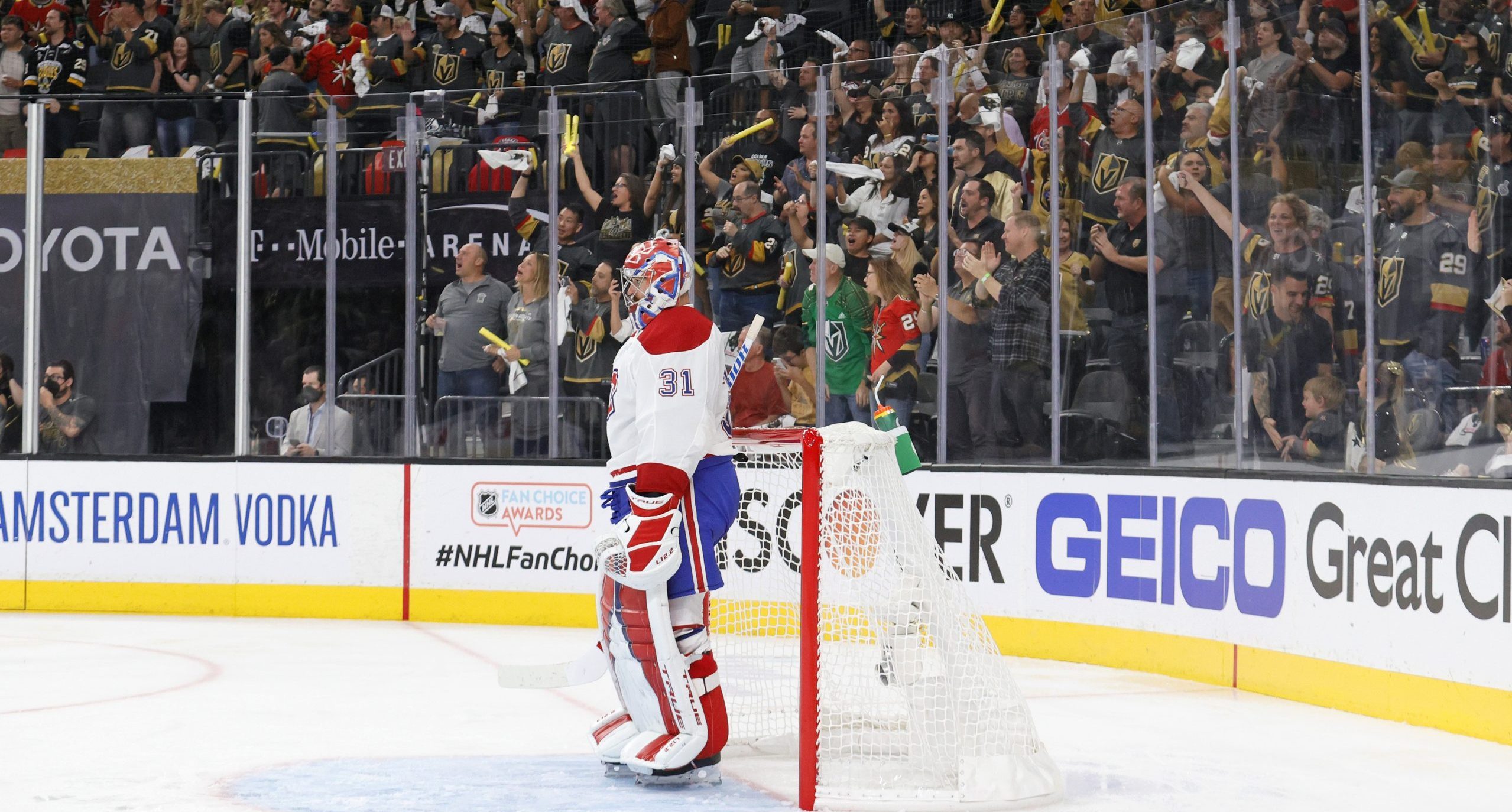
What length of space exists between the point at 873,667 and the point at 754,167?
150 inches

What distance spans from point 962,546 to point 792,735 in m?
2.60

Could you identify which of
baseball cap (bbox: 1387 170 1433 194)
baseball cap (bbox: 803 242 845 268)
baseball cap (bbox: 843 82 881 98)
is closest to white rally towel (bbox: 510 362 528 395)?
baseball cap (bbox: 803 242 845 268)

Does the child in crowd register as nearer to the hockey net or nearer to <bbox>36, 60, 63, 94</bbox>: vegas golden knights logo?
the hockey net

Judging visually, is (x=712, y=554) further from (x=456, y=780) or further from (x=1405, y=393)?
(x=1405, y=393)

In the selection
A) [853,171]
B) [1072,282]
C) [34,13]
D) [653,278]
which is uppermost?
[34,13]

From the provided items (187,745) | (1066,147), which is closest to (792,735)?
(187,745)

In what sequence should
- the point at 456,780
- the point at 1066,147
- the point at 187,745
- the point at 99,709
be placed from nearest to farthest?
the point at 456,780 < the point at 187,745 < the point at 99,709 < the point at 1066,147

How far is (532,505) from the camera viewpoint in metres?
8.05

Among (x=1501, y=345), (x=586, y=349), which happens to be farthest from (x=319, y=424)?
(x=1501, y=345)

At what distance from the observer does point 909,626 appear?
13.5 ft

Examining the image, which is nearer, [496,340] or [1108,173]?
[1108,173]

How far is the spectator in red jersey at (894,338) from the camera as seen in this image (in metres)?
7.36

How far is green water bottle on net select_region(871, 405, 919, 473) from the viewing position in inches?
Result: 159

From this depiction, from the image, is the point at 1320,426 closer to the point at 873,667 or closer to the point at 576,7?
the point at 873,667
